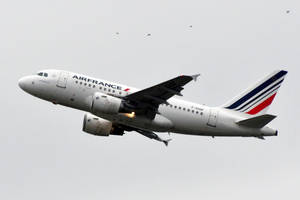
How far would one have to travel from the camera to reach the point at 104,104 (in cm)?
6225

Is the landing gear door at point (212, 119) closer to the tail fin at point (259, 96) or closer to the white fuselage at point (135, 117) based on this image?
the white fuselage at point (135, 117)

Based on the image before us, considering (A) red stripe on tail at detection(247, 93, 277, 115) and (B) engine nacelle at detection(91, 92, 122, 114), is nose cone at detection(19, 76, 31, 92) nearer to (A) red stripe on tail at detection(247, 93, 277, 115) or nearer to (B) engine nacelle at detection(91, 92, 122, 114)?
(B) engine nacelle at detection(91, 92, 122, 114)

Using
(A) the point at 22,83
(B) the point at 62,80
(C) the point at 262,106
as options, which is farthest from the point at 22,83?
(C) the point at 262,106

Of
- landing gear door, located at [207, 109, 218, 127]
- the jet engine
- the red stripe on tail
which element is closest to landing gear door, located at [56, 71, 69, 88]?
the jet engine

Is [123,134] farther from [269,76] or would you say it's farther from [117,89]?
[269,76]

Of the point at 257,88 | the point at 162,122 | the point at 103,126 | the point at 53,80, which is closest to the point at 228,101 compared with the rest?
the point at 257,88

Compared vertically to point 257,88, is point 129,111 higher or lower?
lower

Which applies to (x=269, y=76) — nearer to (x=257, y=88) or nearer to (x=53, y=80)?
(x=257, y=88)

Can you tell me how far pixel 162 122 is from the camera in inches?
2532

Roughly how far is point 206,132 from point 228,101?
4746mm

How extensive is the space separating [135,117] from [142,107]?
1.18 metres

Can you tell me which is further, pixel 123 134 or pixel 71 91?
pixel 123 134

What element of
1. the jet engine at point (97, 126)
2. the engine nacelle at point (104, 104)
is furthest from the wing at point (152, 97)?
the jet engine at point (97, 126)

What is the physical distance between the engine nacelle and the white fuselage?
2.69 feet
